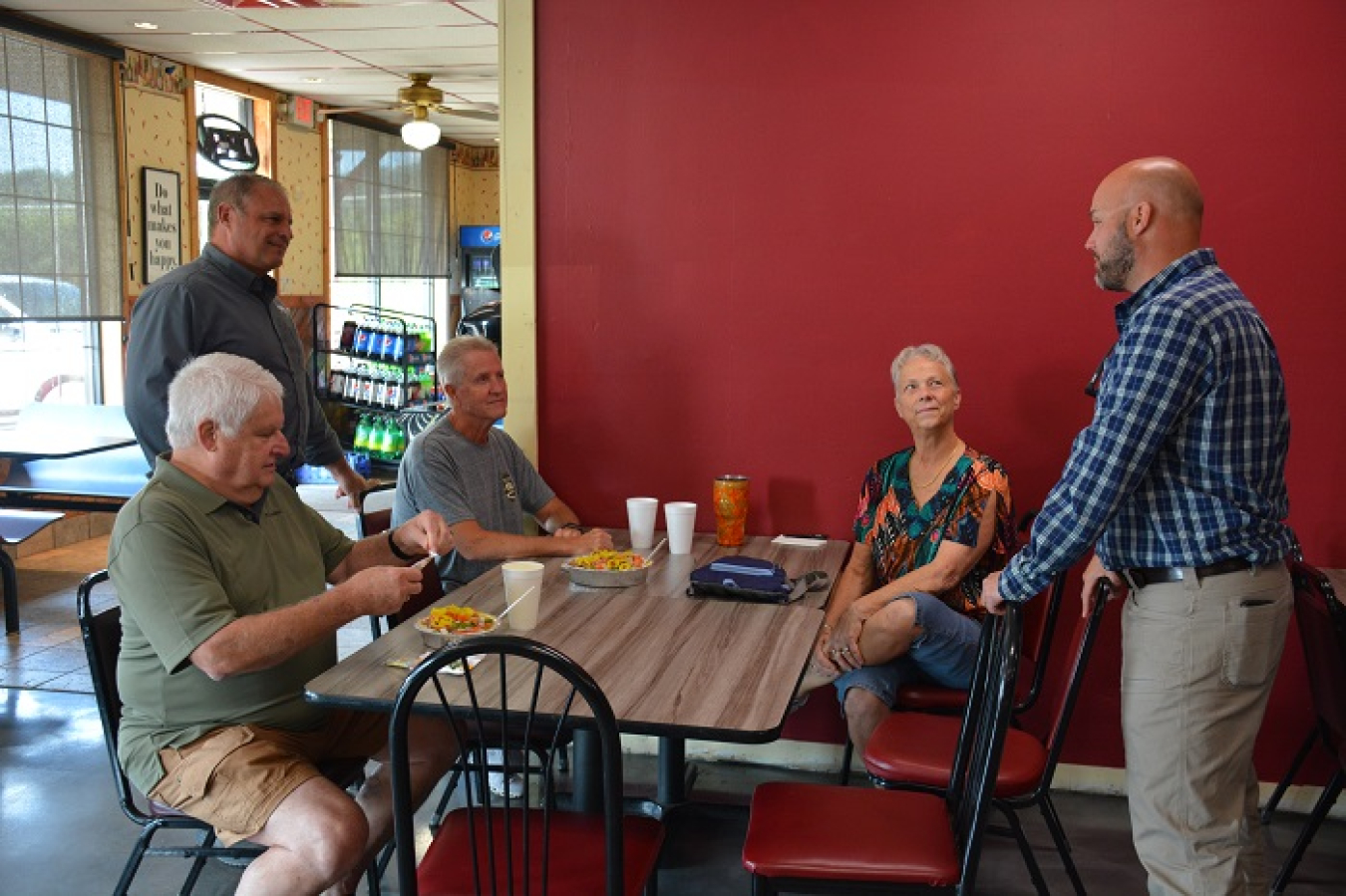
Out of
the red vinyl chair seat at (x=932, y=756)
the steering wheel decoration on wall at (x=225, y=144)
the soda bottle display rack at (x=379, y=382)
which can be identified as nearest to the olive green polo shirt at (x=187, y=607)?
the red vinyl chair seat at (x=932, y=756)

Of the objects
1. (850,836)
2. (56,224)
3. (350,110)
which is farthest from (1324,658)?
(350,110)

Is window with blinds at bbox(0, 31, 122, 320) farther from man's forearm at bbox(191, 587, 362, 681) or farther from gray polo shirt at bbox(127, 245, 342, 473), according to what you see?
man's forearm at bbox(191, 587, 362, 681)

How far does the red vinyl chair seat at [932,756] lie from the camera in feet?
8.11

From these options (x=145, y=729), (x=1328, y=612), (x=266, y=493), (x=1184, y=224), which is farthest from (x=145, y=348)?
(x=1328, y=612)

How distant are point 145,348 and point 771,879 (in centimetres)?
215

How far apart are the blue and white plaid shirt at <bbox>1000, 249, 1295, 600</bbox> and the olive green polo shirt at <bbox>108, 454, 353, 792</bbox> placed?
1396mm

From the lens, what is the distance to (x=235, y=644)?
2107 millimetres

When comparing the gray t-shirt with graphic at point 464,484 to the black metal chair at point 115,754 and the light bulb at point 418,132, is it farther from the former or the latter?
the light bulb at point 418,132

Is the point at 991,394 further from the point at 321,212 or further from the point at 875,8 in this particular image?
the point at 321,212

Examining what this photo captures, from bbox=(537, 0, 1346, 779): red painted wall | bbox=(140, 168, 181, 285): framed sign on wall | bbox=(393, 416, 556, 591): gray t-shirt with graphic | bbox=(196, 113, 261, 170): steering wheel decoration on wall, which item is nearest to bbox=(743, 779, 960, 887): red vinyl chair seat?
bbox=(393, 416, 556, 591): gray t-shirt with graphic

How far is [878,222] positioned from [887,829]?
1809 millimetres

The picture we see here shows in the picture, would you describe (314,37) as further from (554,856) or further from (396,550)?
(554,856)

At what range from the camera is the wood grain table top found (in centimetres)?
200

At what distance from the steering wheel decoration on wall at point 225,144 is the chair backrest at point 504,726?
6.58 metres
